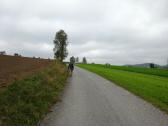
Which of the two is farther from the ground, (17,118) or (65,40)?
(65,40)

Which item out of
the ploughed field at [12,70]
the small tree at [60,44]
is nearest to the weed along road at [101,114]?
the ploughed field at [12,70]

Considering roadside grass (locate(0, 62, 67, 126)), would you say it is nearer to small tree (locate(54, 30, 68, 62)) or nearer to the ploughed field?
the ploughed field

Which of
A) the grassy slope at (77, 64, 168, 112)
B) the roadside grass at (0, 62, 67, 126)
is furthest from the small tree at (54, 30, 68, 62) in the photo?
the roadside grass at (0, 62, 67, 126)

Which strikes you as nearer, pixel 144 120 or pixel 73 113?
pixel 144 120

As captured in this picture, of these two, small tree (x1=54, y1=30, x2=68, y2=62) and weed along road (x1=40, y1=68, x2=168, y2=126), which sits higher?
small tree (x1=54, y1=30, x2=68, y2=62)

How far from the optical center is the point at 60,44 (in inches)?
4045

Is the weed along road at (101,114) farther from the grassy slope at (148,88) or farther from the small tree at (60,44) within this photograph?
the small tree at (60,44)

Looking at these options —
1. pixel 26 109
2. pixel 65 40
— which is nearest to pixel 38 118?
pixel 26 109

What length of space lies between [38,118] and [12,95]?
6.45 ft

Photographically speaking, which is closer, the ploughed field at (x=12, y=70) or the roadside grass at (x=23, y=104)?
the roadside grass at (x=23, y=104)

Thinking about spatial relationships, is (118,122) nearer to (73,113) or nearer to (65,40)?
(73,113)

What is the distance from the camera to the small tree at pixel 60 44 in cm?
9994

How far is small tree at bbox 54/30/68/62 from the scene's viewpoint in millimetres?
99938

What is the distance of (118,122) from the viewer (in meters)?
9.45
